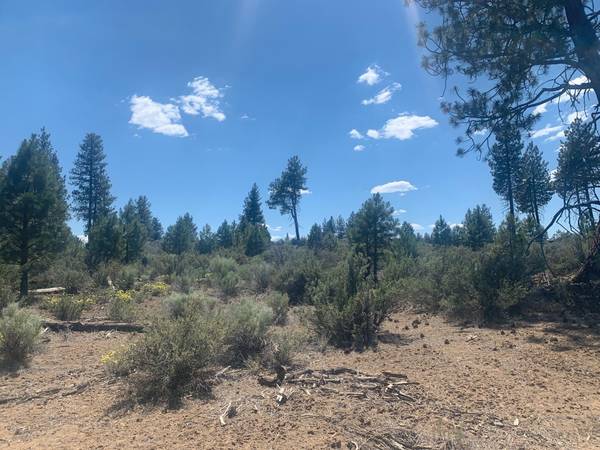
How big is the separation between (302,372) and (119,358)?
2515mm

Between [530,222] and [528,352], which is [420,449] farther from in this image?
[530,222]

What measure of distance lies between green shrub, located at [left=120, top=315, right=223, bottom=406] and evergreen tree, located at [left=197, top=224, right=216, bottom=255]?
41.4 meters

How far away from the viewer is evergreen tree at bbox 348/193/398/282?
1869 centimetres

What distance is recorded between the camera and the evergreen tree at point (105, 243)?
24.3 metres

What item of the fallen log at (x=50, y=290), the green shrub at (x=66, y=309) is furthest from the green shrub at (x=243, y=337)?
the fallen log at (x=50, y=290)

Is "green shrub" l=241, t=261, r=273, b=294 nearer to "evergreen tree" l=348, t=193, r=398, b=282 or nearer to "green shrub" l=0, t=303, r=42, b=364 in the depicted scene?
"evergreen tree" l=348, t=193, r=398, b=282

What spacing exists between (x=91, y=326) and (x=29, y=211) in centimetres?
868

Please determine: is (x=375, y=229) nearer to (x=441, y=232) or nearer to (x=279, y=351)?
(x=279, y=351)

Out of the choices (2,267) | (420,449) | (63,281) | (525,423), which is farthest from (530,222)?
(63,281)

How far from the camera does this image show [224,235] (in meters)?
48.7

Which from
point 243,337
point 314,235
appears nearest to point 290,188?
point 314,235

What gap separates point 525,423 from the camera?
13.1 feet

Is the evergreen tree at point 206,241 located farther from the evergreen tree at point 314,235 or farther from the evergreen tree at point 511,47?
the evergreen tree at point 511,47

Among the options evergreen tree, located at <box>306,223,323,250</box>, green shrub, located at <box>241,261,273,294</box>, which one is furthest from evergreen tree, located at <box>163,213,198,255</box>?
green shrub, located at <box>241,261,273,294</box>
